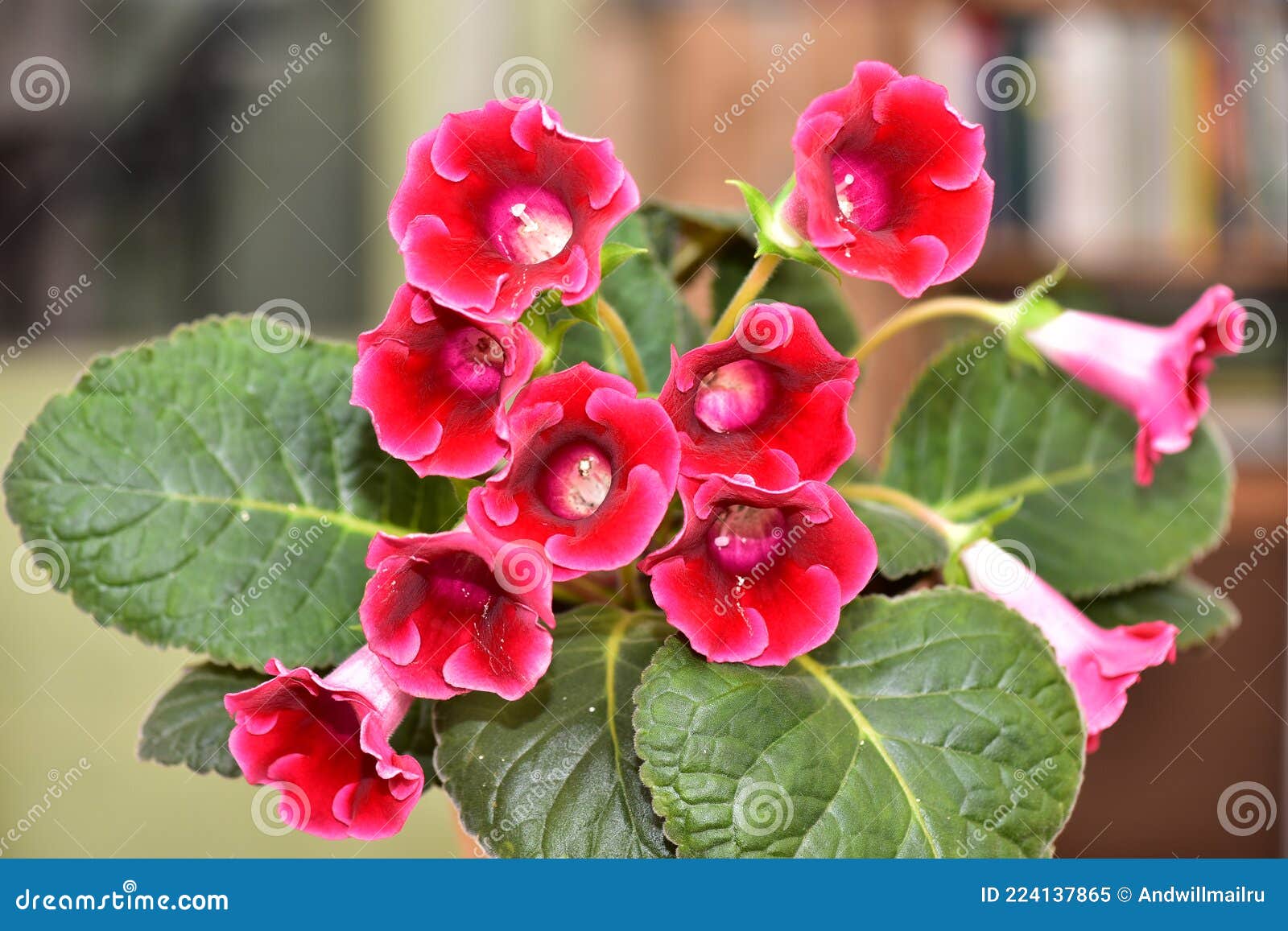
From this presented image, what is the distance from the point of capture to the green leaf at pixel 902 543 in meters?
0.61

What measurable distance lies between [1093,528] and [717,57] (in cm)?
131

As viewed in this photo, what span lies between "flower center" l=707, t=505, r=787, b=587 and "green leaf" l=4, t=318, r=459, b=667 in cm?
21

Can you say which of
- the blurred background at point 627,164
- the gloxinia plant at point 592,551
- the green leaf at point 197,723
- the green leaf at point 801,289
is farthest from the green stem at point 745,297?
the blurred background at point 627,164

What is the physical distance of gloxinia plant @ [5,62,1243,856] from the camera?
0.47 m

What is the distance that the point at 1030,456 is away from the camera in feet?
2.69

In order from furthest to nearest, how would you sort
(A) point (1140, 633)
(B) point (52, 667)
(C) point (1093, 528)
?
(B) point (52, 667) → (C) point (1093, 528) → (A) point (1140, 633)

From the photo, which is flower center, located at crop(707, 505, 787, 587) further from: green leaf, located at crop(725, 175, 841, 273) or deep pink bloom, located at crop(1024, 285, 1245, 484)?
deep pink bloom, located at crop(1024, 285, 1245, 484)

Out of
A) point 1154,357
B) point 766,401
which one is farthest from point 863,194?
point 1154,357

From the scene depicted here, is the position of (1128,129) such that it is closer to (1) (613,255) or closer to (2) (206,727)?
(1) (613,255)

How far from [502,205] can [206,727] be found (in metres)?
0.35

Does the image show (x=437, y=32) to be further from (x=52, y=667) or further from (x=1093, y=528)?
(x=1093, y=528)

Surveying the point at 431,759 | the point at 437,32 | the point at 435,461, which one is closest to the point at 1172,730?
the point at 431,759

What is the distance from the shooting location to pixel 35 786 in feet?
6.67

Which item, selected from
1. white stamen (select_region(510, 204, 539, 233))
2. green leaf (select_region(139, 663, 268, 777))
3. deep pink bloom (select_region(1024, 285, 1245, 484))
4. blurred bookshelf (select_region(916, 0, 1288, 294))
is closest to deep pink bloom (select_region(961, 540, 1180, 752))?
deep pink bloom (select_region(1024, 285, 1245, 484))
